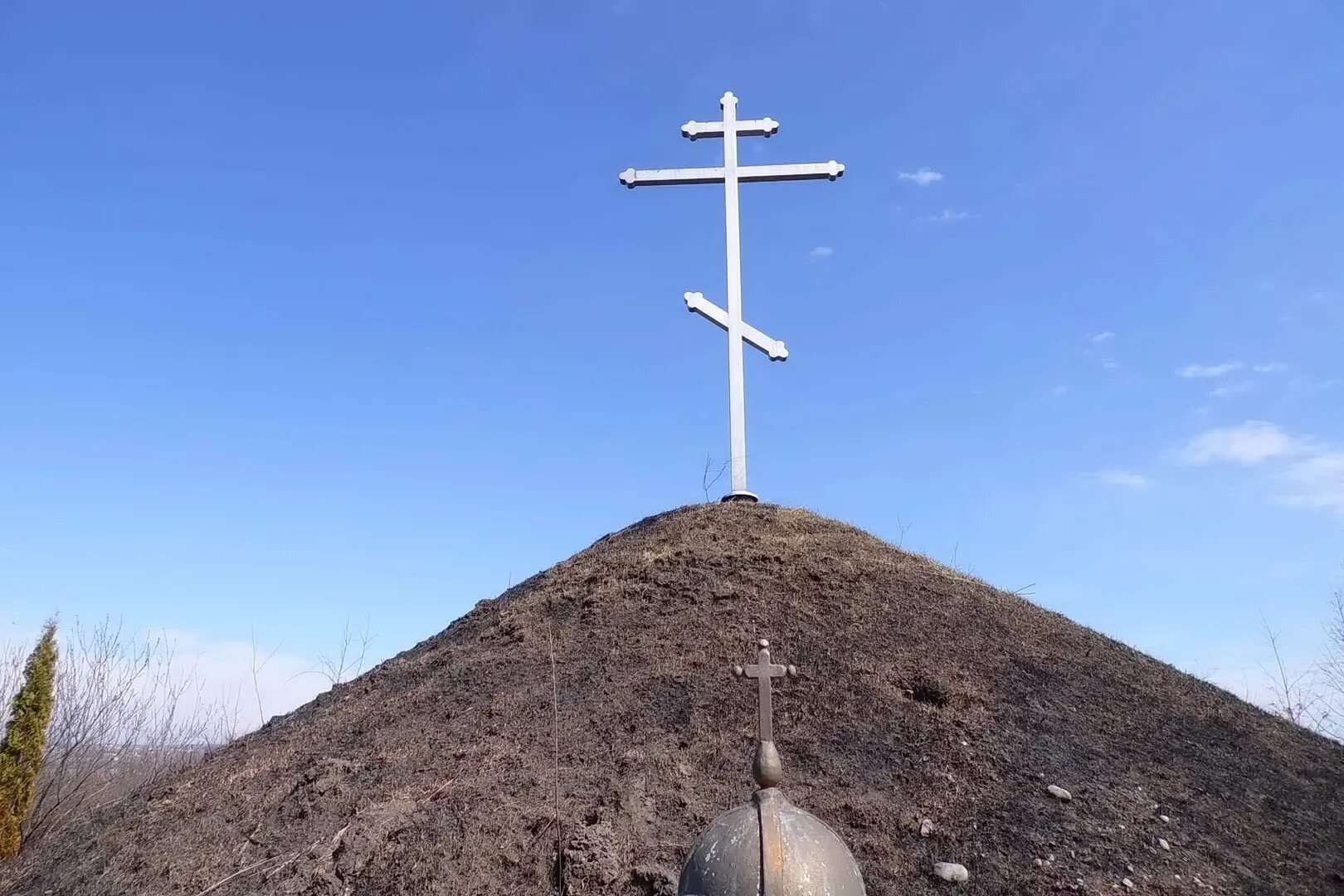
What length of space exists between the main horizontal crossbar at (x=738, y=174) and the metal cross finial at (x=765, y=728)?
783 centimetres

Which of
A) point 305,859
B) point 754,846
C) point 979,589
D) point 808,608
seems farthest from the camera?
point 979,589

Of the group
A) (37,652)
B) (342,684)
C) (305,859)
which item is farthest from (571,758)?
(37,652)

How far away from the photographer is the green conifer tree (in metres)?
9.85

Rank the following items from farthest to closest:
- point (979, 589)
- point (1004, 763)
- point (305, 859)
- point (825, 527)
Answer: point (825, 527), point (979, 589), point (1004, 763), point (305, 859)

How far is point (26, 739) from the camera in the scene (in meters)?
10.4

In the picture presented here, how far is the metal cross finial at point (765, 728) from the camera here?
4348 millimetres

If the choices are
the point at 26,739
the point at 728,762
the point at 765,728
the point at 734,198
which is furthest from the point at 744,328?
the point at 26,739

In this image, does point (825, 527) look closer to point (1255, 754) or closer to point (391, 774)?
point (1255, 754)

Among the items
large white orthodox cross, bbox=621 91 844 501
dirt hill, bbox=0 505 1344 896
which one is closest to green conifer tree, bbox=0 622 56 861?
dirt hill, bbox=0 505 1344 896

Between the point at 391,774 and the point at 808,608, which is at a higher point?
the point at 808,608

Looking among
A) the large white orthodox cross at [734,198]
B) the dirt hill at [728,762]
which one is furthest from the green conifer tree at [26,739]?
the large white orthodox cross at [734,198]

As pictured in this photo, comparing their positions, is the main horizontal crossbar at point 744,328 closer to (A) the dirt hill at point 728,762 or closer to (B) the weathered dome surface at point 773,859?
(A) the dirt hill at point 728,762

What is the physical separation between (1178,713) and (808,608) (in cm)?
314

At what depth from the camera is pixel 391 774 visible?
7.24 m
